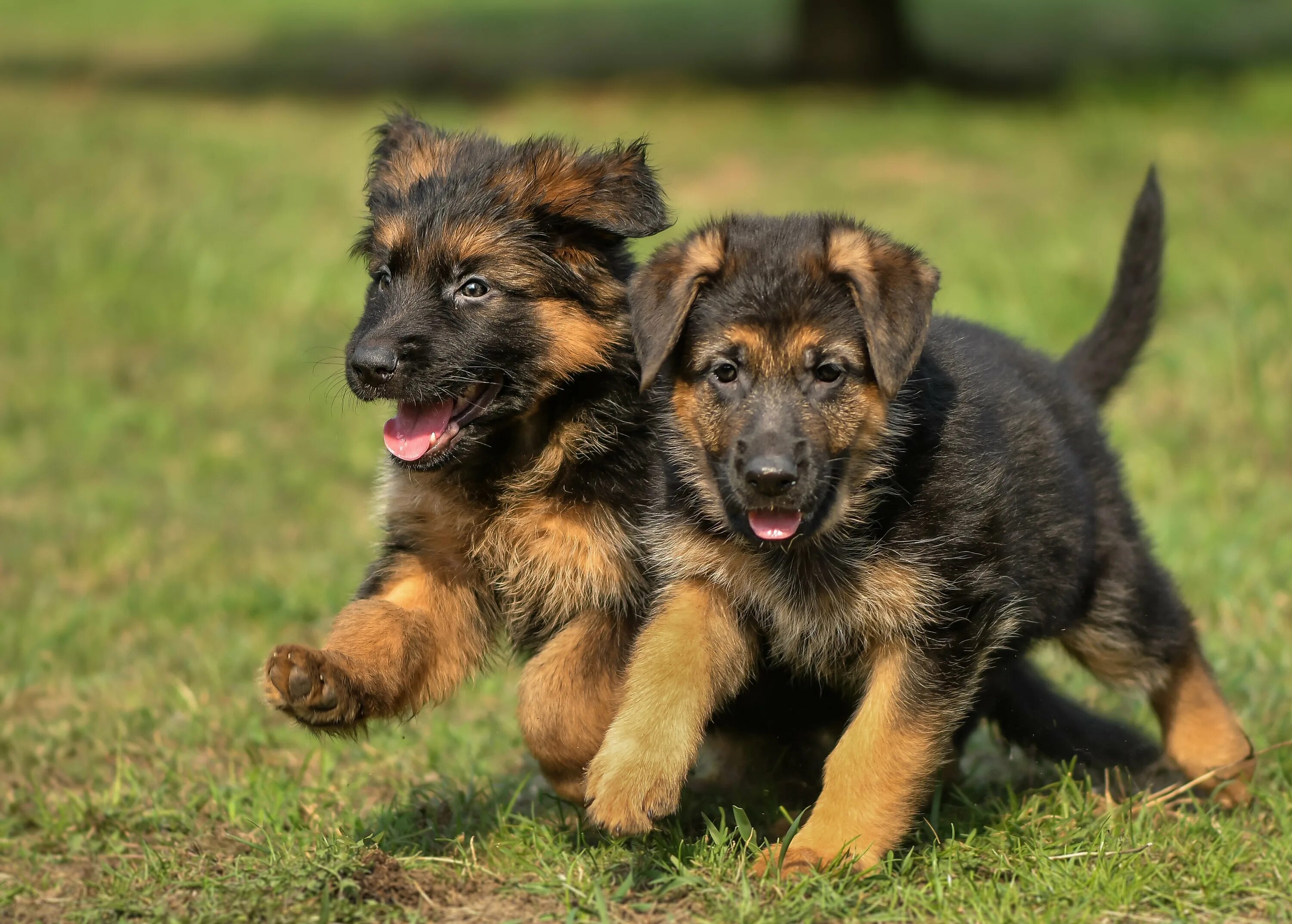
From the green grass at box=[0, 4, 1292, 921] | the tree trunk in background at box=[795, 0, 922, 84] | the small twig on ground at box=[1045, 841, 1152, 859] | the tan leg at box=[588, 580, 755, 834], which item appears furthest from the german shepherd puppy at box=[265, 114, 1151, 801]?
the tree trunk in background at box=[795, 0, 922, 84]

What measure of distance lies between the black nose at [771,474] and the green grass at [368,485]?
1.02 meters

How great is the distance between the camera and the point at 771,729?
15.9 feet

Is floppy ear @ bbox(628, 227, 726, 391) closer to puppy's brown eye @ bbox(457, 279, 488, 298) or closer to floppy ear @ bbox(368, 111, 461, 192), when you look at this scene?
puppy's brown eye @ bbox(457, 279, 488, 298)

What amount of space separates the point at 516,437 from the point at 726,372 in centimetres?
84

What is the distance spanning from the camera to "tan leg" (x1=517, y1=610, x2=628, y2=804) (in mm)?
4285

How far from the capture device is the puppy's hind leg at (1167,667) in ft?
16.1

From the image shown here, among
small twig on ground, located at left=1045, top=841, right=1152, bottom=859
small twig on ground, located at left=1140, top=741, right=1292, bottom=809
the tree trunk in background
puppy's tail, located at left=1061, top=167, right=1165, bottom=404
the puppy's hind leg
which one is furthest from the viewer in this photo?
the tree trunk in background

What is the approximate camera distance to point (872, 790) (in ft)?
12.9

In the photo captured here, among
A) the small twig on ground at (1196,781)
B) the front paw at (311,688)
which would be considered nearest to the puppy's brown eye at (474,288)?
the front paw at (311,688)

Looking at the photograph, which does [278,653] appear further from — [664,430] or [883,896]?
[883,896]

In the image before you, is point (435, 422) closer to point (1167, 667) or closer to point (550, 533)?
point (550, 533)

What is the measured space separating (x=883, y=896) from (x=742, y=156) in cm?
1162

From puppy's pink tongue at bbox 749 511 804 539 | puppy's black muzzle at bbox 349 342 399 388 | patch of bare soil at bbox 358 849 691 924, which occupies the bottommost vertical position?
patch of bare soil at bbox 358 849 691 924

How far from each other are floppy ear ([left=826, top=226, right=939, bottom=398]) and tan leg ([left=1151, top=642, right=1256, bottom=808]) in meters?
1.88
